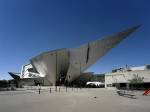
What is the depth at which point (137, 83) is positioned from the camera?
66500mm

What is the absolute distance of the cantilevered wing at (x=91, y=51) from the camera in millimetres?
44800

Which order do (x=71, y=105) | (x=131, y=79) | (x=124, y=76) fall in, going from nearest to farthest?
(x=71, y=105)
(x=131, y=79)
(x=124, y=76)

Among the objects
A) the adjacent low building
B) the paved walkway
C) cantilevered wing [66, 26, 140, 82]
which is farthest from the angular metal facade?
the paved walkway

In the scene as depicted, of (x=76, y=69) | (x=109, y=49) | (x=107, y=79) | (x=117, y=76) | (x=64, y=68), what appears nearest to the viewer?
(x=109, y=49)

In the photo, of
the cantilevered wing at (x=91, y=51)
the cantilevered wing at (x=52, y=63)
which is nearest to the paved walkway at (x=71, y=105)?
the cantilevered wing at (x=91, y=51)

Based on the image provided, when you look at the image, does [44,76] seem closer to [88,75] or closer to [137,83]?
[88,75]

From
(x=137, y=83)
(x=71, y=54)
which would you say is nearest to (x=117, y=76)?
(x=137, y=83)

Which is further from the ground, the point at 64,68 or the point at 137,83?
the point at 64,68

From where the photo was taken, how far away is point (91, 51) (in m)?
53.8

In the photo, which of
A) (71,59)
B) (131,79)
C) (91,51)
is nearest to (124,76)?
(131,79)

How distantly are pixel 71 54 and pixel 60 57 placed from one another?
4.15 meters

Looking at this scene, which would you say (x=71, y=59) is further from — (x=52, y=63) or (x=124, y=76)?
(x=124, y=76)

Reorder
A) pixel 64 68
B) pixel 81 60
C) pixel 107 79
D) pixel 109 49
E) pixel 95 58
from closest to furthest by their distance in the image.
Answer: pixel 109 49, pixel 95 58, pixel 81 60, pixel 64 68, pixel 107 79

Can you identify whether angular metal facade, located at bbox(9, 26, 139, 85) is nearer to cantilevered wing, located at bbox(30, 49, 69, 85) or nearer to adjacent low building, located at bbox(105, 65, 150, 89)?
cantilevered wing, located at bbox(30, 49, 69, 85)
